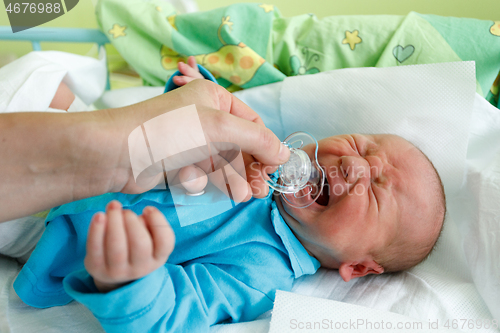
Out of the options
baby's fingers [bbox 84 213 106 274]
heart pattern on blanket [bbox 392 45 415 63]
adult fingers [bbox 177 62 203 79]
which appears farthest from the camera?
heart pattern on blanket [bbox 392 45 415 63]

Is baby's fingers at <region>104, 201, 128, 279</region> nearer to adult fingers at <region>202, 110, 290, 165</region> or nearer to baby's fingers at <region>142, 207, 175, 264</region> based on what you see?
baby's fingers at <region>142, 207, 175, 264</region>

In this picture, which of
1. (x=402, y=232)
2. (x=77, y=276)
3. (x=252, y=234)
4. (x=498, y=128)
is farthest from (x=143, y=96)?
(x=498, y=128)

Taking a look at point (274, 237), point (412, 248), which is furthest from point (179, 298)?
point (412, 248)

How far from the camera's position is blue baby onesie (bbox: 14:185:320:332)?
63 centimetres

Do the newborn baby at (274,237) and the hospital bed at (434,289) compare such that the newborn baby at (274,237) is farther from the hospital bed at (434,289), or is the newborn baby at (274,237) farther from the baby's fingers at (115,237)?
the baby's fingers at (115,237)

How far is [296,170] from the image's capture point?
0.72m

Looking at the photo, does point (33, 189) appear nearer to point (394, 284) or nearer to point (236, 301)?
point (236, 301)

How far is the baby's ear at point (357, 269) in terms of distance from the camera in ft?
2.63

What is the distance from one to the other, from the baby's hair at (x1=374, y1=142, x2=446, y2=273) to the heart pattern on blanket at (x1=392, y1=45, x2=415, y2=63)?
0.38 metres

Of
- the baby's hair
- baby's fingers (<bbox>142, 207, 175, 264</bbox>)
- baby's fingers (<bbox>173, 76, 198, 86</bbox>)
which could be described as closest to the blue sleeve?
baby's fingers (<bbox>142, 207, 175, 264</bbox>)

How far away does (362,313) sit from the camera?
680 millimetres

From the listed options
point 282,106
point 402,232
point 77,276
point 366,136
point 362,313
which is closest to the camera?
point 77,276

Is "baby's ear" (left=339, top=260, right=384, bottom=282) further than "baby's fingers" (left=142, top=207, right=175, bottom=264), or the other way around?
"baby's ear" (left=339, top=260, right=384, bottom=282)

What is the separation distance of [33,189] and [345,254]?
609mm
